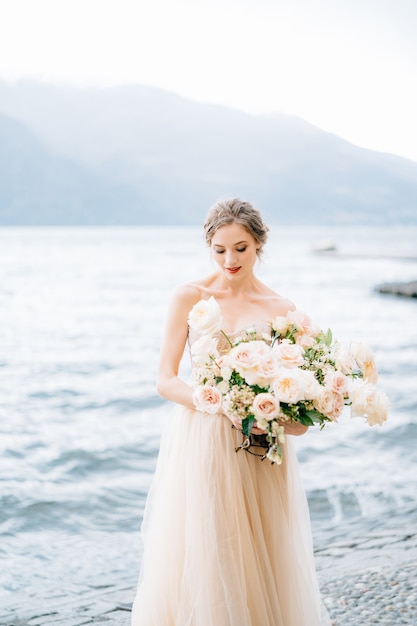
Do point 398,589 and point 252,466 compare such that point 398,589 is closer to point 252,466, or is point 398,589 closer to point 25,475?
point 252,466

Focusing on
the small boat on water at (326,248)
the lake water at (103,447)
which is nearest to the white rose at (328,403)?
the lake water at (103,447)

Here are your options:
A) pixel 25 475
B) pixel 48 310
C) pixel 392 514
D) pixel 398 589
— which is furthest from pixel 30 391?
pixel 48 310

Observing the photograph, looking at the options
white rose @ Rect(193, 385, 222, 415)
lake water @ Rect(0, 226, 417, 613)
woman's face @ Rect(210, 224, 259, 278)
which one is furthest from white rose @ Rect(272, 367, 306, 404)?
lake water @ Rect(0, 226, 417, 613)

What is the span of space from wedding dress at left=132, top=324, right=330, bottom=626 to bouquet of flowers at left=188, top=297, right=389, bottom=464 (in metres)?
0.17

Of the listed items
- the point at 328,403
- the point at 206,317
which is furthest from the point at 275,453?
the point at 206,317

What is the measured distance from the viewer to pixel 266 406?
2.78m

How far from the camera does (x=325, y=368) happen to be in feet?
9.93

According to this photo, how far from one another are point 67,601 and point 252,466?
264 cm

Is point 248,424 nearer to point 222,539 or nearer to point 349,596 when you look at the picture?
point 222,539

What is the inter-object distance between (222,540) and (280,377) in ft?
2.54

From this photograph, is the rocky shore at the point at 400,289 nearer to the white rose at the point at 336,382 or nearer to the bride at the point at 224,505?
the bride at the point at 224,505

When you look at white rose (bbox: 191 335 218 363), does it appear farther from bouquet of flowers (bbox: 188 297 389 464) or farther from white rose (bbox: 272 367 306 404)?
white rose (bbox: 272 367 306 404)

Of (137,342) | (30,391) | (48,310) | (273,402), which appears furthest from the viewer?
(48,310)

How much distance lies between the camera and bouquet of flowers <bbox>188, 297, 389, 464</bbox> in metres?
2.82
